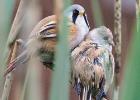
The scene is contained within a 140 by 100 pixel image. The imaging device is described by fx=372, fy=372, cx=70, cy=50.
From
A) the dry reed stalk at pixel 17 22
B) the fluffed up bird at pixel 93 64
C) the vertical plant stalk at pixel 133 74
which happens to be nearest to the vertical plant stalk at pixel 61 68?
the vertical plant stalk at pixel 133 74

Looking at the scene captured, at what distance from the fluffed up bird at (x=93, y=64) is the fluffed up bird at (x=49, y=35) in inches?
0.8

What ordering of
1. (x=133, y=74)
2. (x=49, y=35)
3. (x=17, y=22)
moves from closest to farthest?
1. (x=133, y=74)
2. (x=17, y=22)
3. (x=49, y=35)

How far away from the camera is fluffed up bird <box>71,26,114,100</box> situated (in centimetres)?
71

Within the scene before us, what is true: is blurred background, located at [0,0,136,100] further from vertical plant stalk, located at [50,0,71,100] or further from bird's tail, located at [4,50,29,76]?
vertical plant stalk, located at [50,0,71,100]

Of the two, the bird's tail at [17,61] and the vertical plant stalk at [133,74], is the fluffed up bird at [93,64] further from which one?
the vertical plant stalk at [133,74]

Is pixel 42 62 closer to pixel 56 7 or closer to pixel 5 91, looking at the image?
pixel 5 91

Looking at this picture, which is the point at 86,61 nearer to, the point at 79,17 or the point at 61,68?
the point at 79,17

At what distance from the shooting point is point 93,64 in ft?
2.38

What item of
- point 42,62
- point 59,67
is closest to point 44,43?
point 42,62

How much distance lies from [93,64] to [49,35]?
10 cm

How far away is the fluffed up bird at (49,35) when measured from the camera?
2.15 ft

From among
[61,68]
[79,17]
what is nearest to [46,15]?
[79,17]

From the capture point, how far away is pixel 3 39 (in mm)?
438

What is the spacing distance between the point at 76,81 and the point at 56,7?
29 centimetres
